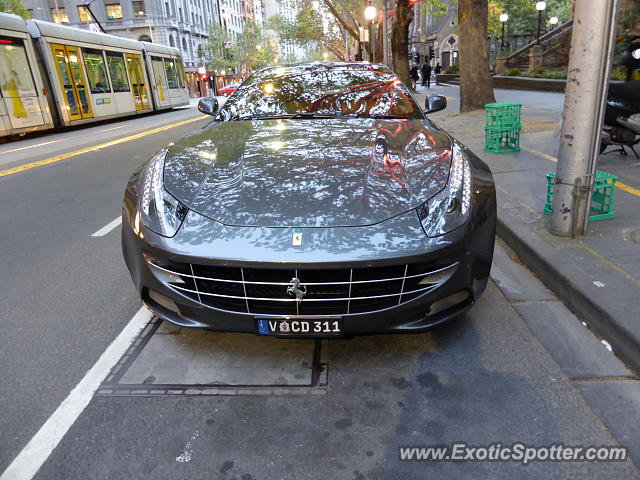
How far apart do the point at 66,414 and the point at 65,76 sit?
17.8 m

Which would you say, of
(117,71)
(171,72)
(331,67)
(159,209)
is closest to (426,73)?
(171,72)

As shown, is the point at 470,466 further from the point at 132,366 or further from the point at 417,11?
the point at 417,11

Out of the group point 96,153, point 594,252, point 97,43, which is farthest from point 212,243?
point 97,43

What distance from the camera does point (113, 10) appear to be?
62312 mm

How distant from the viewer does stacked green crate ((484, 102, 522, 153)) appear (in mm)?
7816

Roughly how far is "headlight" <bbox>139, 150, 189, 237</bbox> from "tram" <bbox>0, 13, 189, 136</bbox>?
47.1 feet

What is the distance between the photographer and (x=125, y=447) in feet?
7.02

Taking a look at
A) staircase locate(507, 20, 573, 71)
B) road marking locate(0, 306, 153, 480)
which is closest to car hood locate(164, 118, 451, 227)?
road marking locate(0, 306, 153, 480)

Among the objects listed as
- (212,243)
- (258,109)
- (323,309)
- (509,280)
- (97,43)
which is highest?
(97,43)

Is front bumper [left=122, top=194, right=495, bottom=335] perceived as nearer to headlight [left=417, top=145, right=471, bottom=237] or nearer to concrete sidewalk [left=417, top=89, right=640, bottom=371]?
headlight [left=417, top=145, right=471, bottom=237]

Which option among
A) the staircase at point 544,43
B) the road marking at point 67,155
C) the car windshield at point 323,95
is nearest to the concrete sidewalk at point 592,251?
the car windshield at point 323,95

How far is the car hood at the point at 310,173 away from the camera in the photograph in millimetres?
2547

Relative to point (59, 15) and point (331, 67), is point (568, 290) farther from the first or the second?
point (59, 15)

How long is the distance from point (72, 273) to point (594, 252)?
13.7 feet
